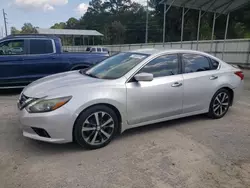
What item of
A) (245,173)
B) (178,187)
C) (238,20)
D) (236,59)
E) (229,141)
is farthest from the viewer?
(238,20)

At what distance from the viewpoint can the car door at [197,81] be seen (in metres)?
4.11

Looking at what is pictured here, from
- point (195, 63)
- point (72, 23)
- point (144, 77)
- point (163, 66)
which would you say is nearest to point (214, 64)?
point (195, 63)

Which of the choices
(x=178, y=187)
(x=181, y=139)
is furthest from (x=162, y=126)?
(x=178, y=187)

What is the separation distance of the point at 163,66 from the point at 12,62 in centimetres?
475

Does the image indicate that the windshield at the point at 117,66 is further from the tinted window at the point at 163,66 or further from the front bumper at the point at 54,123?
the front bumper at the point at 54,123

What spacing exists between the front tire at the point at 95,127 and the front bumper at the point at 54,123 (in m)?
0.12

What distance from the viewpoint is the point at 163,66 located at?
13.0 ft

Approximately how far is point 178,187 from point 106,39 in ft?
188

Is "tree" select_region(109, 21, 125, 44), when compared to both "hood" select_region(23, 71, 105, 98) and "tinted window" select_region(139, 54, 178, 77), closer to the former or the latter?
"tinted window" select_region(139, 54, 178, 77)

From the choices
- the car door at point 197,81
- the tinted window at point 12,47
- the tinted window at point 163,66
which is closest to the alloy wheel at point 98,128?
the tinted window at point 163,66

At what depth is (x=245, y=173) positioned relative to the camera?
2.81m

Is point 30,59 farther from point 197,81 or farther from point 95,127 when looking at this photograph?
point 197,81

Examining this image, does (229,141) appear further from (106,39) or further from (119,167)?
(106,39)

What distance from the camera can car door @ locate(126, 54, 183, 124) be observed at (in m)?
3.57
